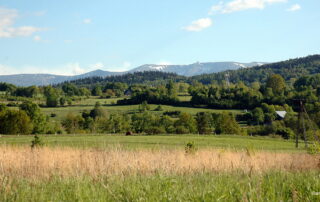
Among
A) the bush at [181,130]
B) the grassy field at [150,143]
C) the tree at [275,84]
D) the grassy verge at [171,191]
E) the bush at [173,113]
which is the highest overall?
the tree at [275,84]

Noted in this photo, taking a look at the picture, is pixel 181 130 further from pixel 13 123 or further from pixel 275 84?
pixel 275 84

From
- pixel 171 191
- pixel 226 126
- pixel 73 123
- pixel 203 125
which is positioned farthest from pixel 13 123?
pixel 171 191

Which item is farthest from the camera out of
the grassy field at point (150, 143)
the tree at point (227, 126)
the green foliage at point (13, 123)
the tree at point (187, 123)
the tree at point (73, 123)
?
the tree at point (73, 123)

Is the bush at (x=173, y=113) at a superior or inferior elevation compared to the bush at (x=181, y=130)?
superior

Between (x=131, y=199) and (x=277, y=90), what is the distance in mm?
127780

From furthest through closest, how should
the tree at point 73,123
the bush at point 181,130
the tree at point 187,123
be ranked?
the tree at point 73,123, the tree at point 187,123, the bush at point 181,130

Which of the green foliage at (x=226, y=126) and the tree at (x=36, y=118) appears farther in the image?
the tree at (x=36, y=118)

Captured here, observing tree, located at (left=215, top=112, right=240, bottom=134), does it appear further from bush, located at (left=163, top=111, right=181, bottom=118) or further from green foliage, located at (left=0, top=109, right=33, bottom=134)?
green foliage, located at (left=0, top=109, right=33, bottom=134)

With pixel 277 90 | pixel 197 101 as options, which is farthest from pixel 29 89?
pixel 277 90

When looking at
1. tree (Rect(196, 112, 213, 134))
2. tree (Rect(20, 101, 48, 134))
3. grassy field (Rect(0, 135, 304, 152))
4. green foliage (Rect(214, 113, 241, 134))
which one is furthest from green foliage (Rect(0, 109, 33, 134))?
green foliage (Rect(214, 113, 241, 134))

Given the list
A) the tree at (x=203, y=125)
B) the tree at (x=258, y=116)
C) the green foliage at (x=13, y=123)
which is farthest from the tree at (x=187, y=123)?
the green foliage at (x=13, y=123)

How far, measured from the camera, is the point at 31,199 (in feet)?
15.7

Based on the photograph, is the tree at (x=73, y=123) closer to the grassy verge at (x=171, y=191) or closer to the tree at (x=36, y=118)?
the tree at (x=36, y=118)

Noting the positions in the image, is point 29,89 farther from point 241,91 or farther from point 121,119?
point 241,91
